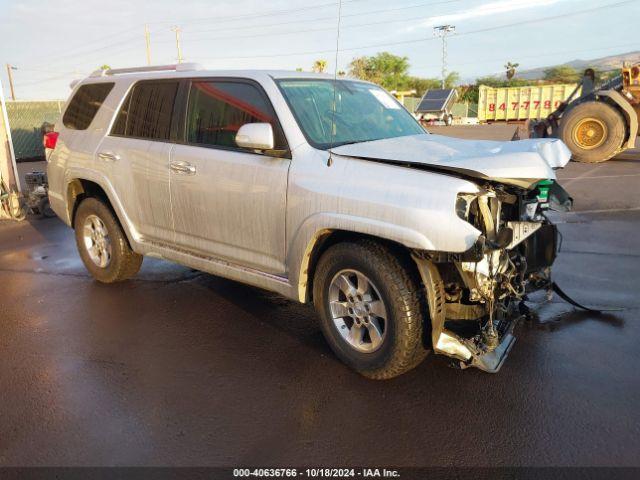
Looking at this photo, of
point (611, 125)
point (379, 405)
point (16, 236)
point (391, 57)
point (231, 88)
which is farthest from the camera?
point (391, 57)

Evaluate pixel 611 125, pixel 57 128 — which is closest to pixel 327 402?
pixel 57 128

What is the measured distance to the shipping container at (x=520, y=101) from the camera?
1319 inches

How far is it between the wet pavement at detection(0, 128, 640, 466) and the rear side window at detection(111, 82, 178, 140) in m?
1.54

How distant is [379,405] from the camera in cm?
328

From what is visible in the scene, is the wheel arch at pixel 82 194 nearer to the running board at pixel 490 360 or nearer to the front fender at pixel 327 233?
the front fender at pixel 327 233

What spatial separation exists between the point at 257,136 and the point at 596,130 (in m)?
12.2

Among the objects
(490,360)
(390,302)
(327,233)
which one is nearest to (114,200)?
(327,233)

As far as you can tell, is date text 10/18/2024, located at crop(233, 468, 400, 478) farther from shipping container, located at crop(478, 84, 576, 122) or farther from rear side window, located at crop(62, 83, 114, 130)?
shipping container, located at crop(478, 84, 576, 122)

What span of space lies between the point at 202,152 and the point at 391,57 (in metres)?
82.8

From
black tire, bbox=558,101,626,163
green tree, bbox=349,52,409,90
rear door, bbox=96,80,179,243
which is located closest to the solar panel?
black tire, bbox=558,101,626,163

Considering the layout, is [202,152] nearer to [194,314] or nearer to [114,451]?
[194,314]

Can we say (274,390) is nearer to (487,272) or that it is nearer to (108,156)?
(487,272)

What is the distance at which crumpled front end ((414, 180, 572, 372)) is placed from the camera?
3.15m

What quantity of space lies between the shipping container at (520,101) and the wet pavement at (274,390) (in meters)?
31.1
